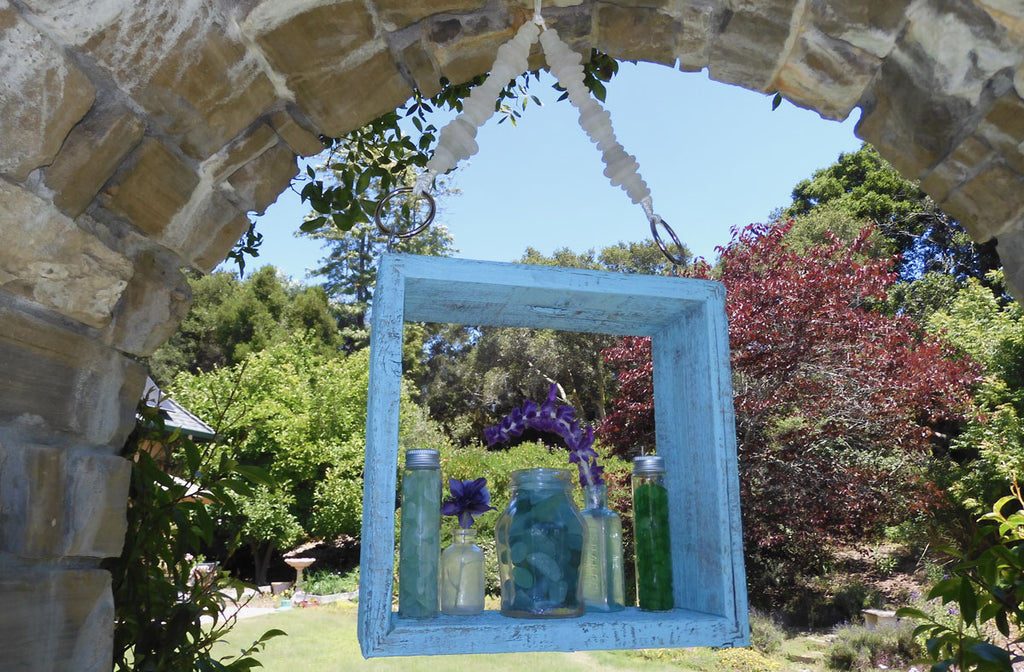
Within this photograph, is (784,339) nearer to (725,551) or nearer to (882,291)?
(882,291)

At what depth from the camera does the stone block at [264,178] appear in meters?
1.15

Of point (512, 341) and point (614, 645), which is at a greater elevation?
point (512, 341)

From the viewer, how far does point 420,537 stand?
1.02 m

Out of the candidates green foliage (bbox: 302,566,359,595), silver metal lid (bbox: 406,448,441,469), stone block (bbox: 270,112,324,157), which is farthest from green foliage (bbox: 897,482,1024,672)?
green foliage (bbox: 302,566,359,595)

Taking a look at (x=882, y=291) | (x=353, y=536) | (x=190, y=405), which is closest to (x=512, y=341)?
(x=353, y=536)

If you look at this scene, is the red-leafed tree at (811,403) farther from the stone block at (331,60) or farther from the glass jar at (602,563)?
the stone block at (331,60)

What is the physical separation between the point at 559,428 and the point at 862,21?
791 mm

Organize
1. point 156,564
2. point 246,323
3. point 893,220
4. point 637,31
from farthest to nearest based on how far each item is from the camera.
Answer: point 246,323
point 893,220
point 156,564
point 637,31

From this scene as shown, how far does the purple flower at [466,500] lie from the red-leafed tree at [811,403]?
411 centimetres

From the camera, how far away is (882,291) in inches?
229

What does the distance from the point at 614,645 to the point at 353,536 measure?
31.0 ft

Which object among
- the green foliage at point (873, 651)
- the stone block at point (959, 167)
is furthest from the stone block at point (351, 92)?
the green foliage at point (873, 651)

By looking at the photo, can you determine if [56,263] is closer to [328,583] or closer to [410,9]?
[410,9]

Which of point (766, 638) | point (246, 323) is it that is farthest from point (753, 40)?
point (246, 323)
